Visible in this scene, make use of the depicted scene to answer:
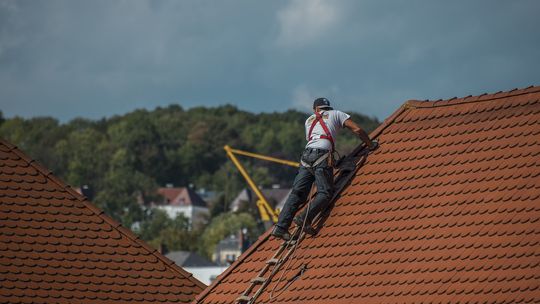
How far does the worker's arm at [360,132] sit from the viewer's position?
19.8 metres

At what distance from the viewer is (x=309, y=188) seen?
20203mm

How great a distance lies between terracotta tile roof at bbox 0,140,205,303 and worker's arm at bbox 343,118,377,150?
364 cm

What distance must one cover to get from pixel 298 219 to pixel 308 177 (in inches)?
26.6

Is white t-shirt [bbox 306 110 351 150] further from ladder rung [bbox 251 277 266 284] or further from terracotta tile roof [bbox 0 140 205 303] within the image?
terracotta tile roof [bbox 0 140 205 303]

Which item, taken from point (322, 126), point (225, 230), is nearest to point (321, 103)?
point (322, 126)

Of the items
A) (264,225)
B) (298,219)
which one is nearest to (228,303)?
(298,219)

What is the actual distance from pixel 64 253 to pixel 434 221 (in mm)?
5879

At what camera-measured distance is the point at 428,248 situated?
1798 centimetres

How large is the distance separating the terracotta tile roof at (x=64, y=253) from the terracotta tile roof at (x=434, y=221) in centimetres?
162

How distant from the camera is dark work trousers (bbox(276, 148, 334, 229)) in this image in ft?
64.5

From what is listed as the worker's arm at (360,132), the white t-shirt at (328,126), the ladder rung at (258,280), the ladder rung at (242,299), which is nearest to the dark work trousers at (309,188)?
the white t-shirt at (328,126)

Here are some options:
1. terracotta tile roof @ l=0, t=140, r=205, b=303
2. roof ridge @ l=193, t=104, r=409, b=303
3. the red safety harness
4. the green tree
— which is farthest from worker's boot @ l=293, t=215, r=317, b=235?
the green tree

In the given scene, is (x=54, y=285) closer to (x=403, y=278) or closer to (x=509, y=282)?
(x=403, y=278)

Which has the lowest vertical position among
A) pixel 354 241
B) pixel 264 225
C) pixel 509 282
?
pixel 509 282
